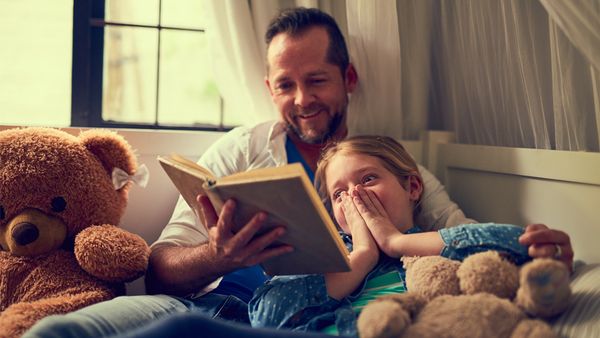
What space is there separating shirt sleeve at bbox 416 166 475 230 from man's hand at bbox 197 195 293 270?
2.13 feet

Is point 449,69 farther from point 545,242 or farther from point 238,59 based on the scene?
point 545,242

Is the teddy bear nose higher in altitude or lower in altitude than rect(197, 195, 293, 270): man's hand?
lower

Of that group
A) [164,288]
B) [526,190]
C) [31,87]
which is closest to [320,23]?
[526,190]

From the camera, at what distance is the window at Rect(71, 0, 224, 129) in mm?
2096

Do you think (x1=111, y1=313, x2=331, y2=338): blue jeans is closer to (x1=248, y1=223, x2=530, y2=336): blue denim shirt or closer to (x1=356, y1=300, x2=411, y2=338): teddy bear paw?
(x1=356, y1=300, x2=411, y2=338): teddy bear paw

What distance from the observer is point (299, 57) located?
1.83 meters

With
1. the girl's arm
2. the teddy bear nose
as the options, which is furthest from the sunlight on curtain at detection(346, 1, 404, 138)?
the teddy bear nose

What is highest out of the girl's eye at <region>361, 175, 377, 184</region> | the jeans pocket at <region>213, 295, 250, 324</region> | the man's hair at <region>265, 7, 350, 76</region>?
the man's hair at <region>265, 7, 350, 76</region>

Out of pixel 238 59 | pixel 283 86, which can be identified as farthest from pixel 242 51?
pixel 283 86

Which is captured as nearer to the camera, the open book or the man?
the open book

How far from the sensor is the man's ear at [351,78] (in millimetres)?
1986

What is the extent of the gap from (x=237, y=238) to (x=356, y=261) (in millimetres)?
283

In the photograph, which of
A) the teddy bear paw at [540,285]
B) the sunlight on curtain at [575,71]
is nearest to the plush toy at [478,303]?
the teddy bear paw at [540,285]

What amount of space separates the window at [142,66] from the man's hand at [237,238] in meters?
0.96
